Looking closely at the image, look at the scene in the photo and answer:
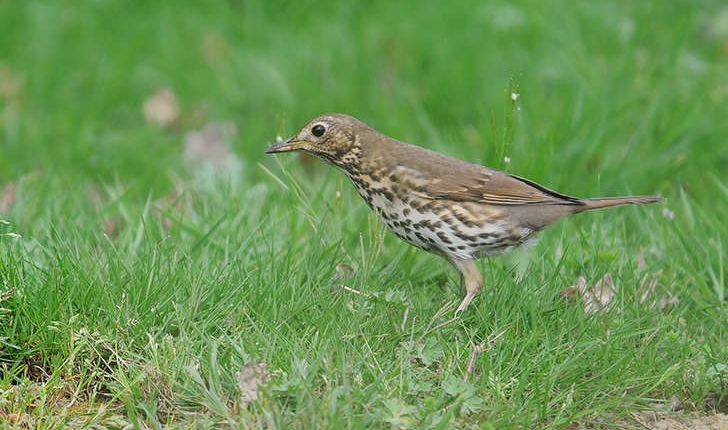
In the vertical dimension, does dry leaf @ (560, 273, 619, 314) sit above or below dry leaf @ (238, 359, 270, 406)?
above

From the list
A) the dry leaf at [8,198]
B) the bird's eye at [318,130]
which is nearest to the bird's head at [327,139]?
the bird's eye at [318,130]

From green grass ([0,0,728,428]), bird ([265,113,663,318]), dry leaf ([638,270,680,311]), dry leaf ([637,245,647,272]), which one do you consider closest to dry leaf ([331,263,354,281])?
green grass ([0,0,728,428])

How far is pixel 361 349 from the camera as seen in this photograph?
410 cm

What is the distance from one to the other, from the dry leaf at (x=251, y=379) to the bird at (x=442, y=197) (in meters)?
1.06

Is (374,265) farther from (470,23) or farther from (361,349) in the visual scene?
(470,23)

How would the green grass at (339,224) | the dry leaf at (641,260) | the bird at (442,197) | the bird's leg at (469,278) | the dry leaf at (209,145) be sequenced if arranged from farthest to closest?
the dry leaf at (209,145) < the dry leaf at (641,260) < the bird at (442,197) < the bird's leg at (469,278) < the green grass at (339,224)

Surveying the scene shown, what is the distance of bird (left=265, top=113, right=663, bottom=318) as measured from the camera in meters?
4.68

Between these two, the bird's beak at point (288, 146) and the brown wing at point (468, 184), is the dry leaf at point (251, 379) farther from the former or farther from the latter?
the bird's beak at point (288, 146)

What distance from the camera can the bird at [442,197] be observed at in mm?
4684

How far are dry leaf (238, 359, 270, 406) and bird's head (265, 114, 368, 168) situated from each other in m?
1.38

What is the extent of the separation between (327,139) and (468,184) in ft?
2.20

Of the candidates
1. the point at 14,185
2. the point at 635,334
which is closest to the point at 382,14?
the point at 14,185

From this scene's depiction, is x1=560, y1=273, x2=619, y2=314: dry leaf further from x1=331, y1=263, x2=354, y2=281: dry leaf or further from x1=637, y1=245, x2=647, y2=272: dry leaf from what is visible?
x1=331, y1=263, x2=354, y2=281: dry leaf

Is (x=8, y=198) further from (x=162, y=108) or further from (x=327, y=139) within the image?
(x=162, y=108)
